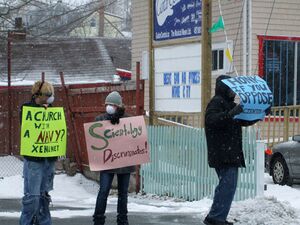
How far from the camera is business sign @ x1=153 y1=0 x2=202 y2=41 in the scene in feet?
39.9

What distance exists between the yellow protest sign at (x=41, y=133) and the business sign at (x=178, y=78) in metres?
4.12

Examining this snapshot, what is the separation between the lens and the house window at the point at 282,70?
61.5 ft

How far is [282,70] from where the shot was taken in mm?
18953

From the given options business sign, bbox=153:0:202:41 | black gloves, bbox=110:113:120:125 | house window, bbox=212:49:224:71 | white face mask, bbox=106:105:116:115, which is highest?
business sign, bbox=153:0:202:41

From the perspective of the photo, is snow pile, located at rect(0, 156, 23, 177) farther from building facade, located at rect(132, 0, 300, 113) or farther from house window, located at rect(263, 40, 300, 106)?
house window, located at rect(263, 40, 300, 106)

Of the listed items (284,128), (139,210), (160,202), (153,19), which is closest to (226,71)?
(284,128)

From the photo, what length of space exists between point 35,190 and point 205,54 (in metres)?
4.90

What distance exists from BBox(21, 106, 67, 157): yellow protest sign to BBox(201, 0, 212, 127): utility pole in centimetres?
393

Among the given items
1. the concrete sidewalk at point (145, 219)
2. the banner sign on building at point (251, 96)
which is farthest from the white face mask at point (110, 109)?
the concrete sidewalk at point (145, 219)

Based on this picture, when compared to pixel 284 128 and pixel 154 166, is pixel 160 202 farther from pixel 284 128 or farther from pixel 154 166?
pixel 284 128

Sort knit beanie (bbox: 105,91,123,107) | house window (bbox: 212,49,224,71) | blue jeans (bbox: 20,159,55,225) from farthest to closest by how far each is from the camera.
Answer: house window (bbox: 212,49,224,71)
knit beanie (bbox: 105,91,123,107)
blue jeans (bbox: 20,159,55,225)

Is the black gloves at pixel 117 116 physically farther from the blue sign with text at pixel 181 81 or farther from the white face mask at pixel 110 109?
the blue sign with text at pixel 181 81

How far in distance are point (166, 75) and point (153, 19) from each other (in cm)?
115

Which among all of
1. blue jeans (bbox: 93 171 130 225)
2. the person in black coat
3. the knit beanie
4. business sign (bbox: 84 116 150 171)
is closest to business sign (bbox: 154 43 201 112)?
business sign (bbox: 84 116 150 171)
